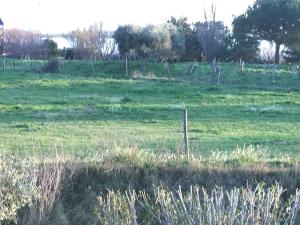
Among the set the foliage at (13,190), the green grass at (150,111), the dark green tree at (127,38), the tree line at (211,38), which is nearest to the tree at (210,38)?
the tree line at (211,38)

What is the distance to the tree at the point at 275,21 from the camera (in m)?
50.5

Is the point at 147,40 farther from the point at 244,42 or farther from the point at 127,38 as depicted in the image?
the point at 244,42

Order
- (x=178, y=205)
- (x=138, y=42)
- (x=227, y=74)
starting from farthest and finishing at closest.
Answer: (x=138, y=42), (x=227, y=74), (x=178, y=205)

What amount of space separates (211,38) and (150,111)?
95.3 ft

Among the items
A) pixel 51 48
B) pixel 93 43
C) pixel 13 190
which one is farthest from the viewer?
pixel 93 43

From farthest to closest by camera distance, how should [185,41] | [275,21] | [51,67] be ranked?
1. [185,41]
2. [275,21]
3. [51,67]

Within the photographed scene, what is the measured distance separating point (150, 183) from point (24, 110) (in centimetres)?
1381

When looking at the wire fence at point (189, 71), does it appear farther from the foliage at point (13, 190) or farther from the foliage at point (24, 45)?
the foliage at point (13, 190)

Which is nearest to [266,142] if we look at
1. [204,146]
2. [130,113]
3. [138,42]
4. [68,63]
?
[204,146]

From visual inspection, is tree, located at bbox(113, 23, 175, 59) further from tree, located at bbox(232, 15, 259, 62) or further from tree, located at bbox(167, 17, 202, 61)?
tree, located at bbox(232, 15, 259, 62)

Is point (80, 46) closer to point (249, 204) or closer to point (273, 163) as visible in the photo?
point (273, 163)

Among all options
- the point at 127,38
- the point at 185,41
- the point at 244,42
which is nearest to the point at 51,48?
the point at 127,38

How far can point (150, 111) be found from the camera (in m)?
25.0

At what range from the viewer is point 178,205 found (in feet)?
25.1
